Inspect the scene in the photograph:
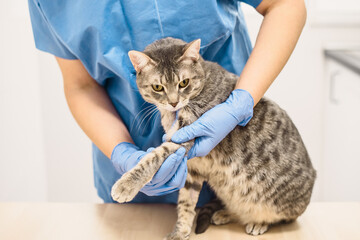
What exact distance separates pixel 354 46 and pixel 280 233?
1931mm

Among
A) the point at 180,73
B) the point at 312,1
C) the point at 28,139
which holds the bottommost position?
the point at 28,139

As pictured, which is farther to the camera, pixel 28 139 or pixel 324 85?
pixel 324 85

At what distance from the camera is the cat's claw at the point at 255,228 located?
1.19m

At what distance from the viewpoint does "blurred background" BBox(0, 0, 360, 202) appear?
2088 mm

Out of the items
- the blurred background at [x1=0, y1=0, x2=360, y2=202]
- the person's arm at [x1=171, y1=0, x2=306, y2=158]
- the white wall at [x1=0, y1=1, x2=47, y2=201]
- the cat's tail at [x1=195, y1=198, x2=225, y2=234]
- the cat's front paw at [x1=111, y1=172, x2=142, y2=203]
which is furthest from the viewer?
the blurred background at [x1=0, y1=0, x2=360, y2=202]

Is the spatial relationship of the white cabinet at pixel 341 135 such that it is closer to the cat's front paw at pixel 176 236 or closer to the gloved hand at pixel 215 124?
the gloved hand at pixel 215 124

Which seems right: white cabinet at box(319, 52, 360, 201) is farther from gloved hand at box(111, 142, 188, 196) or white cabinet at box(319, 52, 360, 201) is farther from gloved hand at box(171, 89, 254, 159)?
gloved hand at box(111, 142, 188, 196)

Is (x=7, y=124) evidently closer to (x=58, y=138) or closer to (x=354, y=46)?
(x=58, y=138)

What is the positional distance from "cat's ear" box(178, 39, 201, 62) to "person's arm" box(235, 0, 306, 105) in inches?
7.0

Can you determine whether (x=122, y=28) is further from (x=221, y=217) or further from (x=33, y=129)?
(x=33, y=129)

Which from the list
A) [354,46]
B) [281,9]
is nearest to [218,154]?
[281,9]

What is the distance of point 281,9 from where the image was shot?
120 cm

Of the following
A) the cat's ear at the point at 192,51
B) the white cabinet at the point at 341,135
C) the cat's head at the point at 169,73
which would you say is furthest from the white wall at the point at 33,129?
the white cabinet at the point at 341,135

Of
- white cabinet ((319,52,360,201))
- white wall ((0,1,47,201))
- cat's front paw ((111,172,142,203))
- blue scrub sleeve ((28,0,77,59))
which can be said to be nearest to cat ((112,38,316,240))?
cat's front paw ((111,172,142,203))
